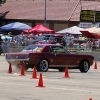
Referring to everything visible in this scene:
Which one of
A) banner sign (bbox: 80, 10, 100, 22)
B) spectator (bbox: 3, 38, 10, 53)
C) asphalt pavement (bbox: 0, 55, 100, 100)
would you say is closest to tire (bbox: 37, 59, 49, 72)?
asphalt pavement (bbox: 0, 55, 100, 100)

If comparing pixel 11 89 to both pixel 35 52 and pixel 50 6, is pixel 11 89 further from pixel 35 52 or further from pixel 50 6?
pixel 50 6

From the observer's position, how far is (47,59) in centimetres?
2522

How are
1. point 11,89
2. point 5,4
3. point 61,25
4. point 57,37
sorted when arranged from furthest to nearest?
1. point 5,4
2. point 61,25
3. point 57,37
4. point 11,89

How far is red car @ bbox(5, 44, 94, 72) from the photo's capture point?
967 inches

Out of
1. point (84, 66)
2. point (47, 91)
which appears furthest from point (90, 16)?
point (47, 91)

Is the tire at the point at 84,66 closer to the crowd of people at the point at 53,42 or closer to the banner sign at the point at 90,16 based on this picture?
the crowd of people at the point at 53,42

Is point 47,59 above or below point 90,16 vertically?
below

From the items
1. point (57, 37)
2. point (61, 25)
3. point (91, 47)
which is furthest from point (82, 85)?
point (61, 25)

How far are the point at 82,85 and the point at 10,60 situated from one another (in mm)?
7383

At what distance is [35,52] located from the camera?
82.4ft


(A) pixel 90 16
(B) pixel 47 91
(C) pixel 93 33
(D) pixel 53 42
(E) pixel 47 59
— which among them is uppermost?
(A) pixel 90 16

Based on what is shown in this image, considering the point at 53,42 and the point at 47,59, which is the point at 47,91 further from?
the point at 53,42

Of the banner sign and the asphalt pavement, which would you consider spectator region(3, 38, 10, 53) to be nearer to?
the banner sign

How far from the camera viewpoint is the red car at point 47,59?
24.6 metres
